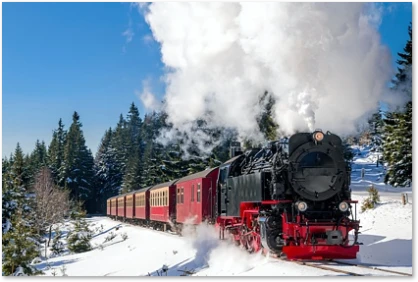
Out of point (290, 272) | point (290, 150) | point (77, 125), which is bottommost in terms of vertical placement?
point (290, 272)

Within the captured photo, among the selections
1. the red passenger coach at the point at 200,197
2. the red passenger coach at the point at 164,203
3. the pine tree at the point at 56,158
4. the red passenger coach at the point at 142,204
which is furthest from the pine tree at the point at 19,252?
the red passenger coach at the point at 142,204

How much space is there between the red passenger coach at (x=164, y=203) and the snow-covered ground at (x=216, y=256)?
5.45 ft

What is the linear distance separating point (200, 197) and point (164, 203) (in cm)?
717

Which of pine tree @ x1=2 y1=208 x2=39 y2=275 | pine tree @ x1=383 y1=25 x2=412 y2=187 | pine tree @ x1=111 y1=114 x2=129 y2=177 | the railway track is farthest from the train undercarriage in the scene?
pine tree @ x1=111 y1=114 x2=129 y2=177

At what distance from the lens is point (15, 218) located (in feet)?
53.5

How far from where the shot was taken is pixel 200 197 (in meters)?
17.8

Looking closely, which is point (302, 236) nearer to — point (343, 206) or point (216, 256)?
point (343, 206)

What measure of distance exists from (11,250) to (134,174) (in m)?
36.5

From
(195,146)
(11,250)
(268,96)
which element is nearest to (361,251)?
(268,96)

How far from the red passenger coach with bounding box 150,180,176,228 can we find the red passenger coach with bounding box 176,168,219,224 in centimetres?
288

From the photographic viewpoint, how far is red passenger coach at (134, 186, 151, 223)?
3059 cm

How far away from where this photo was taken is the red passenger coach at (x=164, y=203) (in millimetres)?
23391

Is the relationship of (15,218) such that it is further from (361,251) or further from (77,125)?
(77,125)

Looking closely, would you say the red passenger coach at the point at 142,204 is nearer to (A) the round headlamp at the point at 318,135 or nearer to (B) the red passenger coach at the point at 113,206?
(B) the red passenger coach at the point at 113,206
